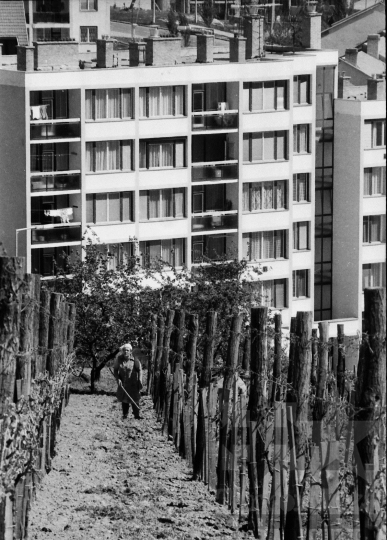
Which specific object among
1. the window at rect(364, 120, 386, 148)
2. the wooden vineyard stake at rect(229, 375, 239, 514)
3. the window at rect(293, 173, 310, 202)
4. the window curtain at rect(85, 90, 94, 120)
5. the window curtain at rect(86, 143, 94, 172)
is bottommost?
the wooden vineyard stake at rect(229, 375, 239, 514)

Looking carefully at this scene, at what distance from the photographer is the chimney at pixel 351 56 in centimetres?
8150

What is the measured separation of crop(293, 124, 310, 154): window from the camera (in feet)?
233

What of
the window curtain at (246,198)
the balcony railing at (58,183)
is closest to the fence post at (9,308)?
the balcony railing at (58,183)

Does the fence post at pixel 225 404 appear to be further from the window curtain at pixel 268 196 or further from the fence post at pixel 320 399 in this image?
the window curtain at pixel 268 196

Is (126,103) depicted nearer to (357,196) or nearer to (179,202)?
(179,202)

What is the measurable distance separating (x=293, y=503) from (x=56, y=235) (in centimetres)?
4734

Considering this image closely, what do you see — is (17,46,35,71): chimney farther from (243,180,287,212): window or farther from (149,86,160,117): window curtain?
(243,180,287,212): window

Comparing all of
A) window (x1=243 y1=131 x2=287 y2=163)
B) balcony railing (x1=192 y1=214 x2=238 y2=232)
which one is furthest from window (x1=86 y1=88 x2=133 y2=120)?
window (x1=243 y1=131 x2=287 y2=163)

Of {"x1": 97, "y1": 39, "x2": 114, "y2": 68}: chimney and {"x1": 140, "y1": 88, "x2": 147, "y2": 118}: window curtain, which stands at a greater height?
{"x1": 97, "y1": 39, "x2": 114, "y2": 68}: chimney

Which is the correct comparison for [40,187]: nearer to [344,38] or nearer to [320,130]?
[320,130]

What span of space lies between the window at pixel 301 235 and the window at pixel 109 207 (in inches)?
335

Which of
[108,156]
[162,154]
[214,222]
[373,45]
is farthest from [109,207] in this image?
[373,45]

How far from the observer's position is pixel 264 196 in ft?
230

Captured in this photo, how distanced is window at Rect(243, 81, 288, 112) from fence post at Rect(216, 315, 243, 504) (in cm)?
4681
